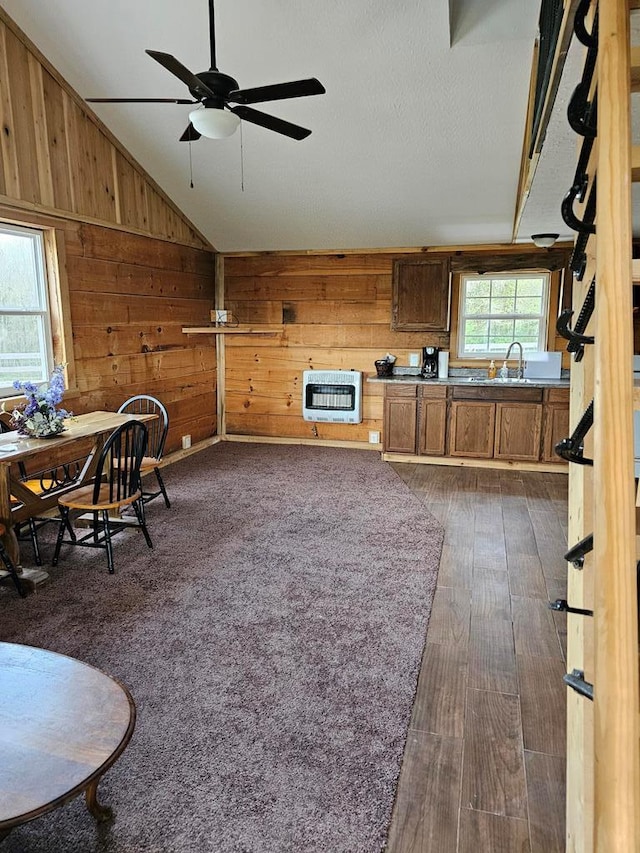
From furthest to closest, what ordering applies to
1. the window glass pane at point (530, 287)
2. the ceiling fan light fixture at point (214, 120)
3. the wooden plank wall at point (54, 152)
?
the window glass pane at point (530, 287), the wooden plank wall at point (54, 152), the ceiling fan light fixture at point (214, 120)

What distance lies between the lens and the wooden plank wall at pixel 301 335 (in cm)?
651

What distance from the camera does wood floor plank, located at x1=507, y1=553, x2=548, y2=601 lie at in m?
3.21

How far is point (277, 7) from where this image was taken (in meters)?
3.30

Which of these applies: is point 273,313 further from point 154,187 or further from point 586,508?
point 586,508

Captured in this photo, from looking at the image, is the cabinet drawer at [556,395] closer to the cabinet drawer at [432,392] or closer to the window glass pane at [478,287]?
the cabinet drawer at [432,392]

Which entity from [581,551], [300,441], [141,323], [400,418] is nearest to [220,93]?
[581,551]

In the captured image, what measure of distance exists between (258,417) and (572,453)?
623 cm

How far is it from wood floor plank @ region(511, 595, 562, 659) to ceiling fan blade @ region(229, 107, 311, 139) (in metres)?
A: 2.85

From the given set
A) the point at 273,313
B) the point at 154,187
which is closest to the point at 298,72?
the point at 154,187

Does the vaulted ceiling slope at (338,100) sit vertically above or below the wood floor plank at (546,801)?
above

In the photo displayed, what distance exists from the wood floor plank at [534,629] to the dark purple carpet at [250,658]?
461mm

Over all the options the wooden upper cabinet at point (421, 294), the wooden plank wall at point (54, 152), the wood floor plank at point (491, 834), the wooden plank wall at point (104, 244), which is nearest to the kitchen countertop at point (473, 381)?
the wooden upper cabinet at point (421, 294)

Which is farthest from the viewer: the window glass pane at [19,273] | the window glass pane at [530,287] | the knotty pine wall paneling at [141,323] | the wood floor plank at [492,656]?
the window glass pane at [530,287]

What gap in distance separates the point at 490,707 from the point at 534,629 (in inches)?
28.0
